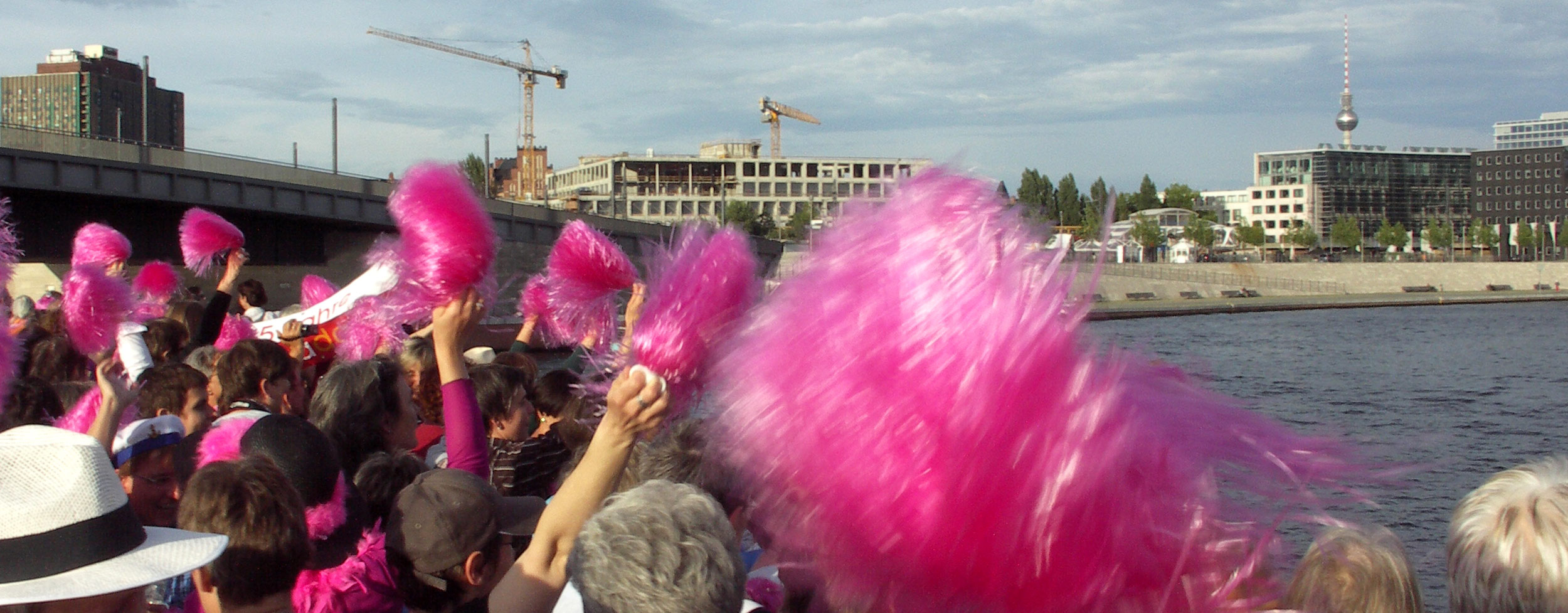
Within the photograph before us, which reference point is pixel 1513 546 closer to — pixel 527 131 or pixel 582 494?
pixel 582 494

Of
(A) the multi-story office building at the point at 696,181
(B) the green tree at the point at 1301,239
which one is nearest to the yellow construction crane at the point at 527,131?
(A) the multi-story office building at the point at 696,181

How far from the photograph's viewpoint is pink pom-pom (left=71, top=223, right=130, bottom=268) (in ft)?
25.4

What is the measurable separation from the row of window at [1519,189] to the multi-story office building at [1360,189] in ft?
12.4

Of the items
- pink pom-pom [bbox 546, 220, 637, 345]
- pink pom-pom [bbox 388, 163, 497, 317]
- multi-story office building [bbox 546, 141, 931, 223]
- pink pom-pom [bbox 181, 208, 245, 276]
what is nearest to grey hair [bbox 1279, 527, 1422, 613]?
pink pom-pom [bbox 546, 220, 637, 345]

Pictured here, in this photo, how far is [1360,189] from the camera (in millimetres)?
160250

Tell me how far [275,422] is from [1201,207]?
162 meters

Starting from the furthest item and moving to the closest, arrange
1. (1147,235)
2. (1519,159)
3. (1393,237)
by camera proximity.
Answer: (1519,159), (1393,237), (1147,235)

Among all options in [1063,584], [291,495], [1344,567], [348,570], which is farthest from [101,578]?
[1344,567]

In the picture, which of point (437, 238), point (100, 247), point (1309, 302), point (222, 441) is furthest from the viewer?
point (1309, 302)

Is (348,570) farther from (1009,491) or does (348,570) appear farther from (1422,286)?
(1422,286)

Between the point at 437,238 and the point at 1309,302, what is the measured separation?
75549 mm

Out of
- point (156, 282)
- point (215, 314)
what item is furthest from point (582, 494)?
point (156, 282)

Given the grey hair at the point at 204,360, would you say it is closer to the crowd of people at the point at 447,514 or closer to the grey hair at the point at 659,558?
the crowd of people at the point at 447,514

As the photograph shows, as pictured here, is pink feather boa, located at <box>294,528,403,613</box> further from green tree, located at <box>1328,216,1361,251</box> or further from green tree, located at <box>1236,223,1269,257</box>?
green tree, located at <box>1328,216,1361,251</box>
